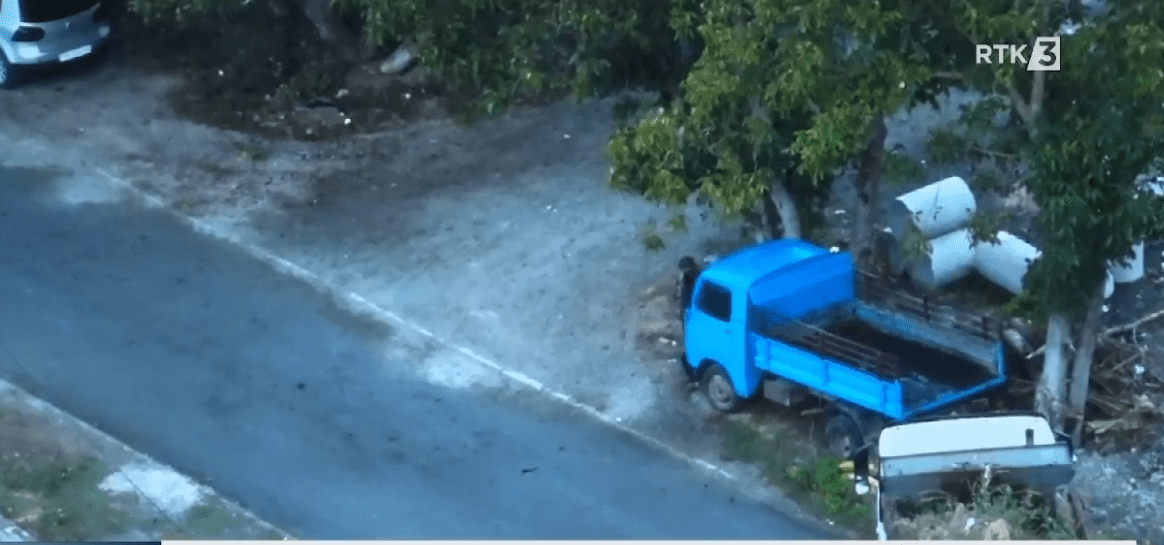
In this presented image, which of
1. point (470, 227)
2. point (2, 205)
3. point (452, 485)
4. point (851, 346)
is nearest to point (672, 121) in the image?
point (851, 346)

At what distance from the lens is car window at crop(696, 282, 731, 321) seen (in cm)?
1427

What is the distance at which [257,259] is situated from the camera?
17.6 m

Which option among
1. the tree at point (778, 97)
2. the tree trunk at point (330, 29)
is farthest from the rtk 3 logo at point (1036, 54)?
the tree trunk at point (330, 29)

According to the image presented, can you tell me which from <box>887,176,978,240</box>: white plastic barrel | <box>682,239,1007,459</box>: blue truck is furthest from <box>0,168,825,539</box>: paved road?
<box>887,176,978,240</box>: white plastic barrel

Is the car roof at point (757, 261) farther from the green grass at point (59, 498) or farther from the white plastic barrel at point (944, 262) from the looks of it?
the green grass at point (59, 498)

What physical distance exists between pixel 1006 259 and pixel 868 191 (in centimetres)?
159

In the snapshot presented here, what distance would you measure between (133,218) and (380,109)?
12.3 ft

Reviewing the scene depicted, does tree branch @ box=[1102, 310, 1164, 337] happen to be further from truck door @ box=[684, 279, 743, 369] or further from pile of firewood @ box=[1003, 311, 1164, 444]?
truck door @ box=[684, 279, 743, 369]

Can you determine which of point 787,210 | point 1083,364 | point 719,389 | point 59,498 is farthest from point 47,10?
point 1083,364

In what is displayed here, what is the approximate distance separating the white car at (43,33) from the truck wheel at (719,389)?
11061 mm

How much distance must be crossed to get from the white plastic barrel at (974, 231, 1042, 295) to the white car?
12.0 m

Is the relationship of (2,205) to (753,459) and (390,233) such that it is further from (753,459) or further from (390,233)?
(753,459)

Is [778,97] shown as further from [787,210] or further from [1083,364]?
[1083,364]

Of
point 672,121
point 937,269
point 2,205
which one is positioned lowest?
point 2,205
